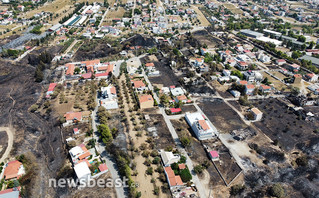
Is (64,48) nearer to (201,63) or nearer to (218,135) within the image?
(201,63)

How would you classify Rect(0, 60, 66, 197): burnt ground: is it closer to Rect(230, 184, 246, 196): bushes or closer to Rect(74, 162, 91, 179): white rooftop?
Rect(74, 162, 91, 179): white rooftop

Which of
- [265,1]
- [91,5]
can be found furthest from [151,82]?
[265,1]

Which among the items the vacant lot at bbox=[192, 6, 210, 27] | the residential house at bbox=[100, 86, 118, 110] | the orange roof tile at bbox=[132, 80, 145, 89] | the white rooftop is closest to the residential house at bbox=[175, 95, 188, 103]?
the orange roof tile at bbox=[132, 80, 145, 89]

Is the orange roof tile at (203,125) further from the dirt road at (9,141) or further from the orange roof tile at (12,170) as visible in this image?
the dirt road at (9,141)

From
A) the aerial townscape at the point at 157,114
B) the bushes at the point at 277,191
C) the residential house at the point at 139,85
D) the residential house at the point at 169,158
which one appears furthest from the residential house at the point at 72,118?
the bushes at the point at 277,191

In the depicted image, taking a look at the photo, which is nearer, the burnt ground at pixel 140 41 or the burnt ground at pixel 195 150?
the burnt ground at pixel 195 150
